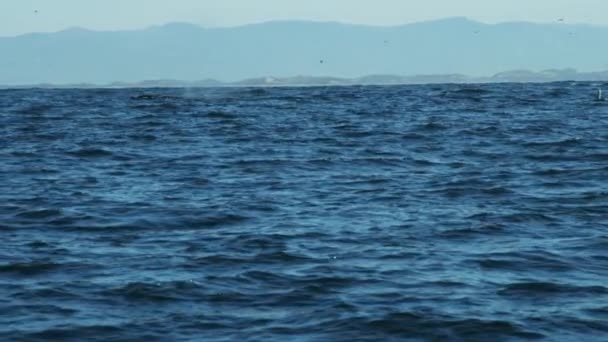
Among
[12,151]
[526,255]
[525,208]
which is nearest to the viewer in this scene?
[526,255]

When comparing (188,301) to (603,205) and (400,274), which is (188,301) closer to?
(400,274)

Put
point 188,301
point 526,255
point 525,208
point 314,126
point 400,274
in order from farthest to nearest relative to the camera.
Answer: point 314,126 < point 525,208 < point 526,255 < point 400,274 < point 188,301

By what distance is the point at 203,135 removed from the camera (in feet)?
176

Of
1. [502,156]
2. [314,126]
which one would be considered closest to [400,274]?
[502,156]

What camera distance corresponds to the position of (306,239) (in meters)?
24.9

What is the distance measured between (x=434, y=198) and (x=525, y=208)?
2.89 meters

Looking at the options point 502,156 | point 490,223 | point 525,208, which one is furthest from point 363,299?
point 502,156

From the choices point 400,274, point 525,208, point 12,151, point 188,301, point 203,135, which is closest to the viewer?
point 188,301

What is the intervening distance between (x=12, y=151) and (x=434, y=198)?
21277mm

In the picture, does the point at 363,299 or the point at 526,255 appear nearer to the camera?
the point at 363,299

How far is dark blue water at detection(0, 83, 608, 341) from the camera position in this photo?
18297 millimetres

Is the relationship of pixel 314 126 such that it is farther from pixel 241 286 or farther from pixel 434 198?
pixel 241 286

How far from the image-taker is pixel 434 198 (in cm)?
3064

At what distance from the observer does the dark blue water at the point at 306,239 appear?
720 inches
